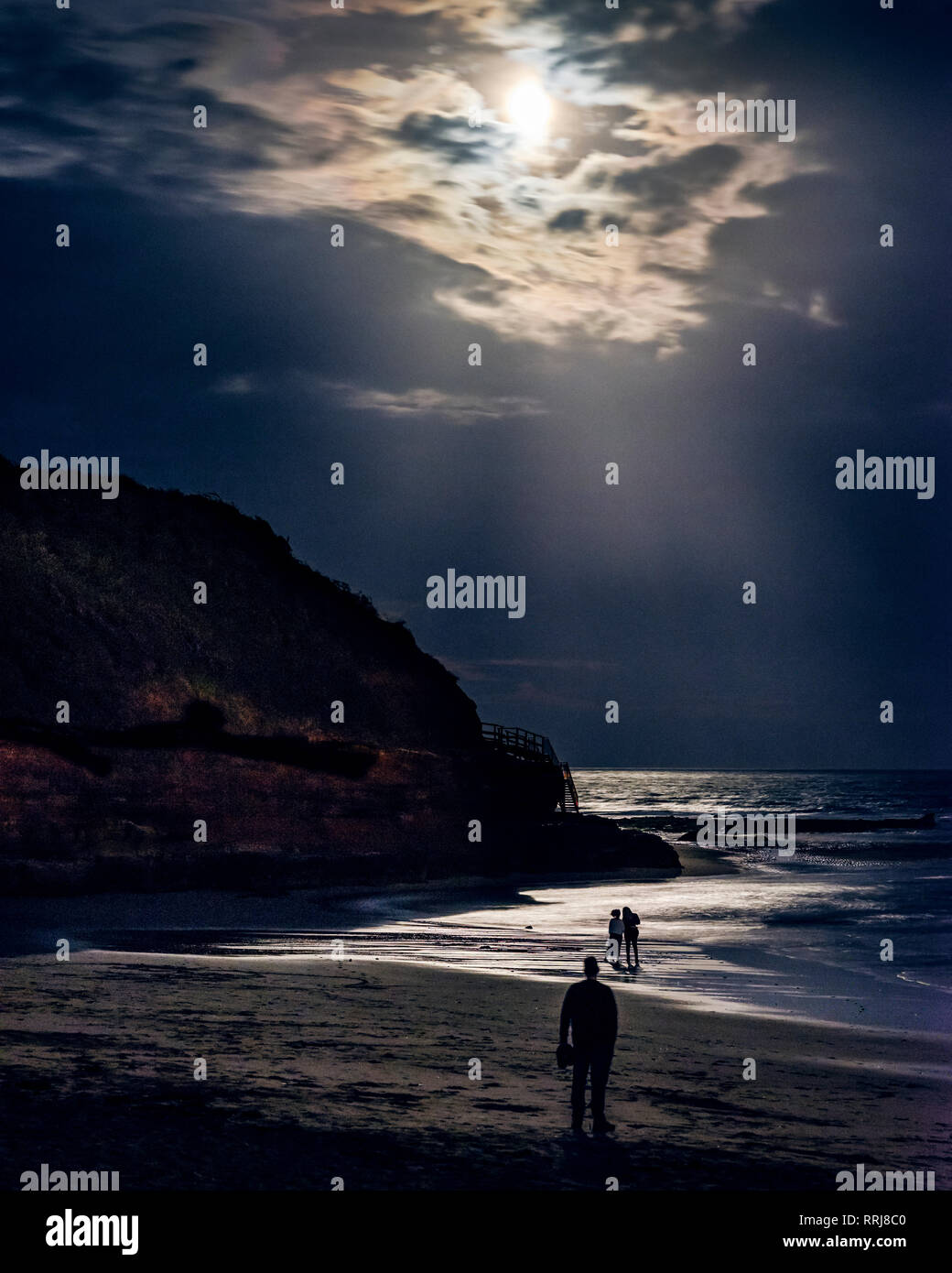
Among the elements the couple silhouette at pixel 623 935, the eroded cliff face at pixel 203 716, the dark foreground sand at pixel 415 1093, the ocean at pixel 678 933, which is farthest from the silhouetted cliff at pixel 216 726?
the dark foreground sand at pixel 415 1093

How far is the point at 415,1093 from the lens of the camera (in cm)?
1128

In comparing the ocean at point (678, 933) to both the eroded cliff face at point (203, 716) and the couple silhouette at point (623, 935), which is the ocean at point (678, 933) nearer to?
the couple silhouette at point (623, 935)

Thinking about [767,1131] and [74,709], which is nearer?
[767,1131]

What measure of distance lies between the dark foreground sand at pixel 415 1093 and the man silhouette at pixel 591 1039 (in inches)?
11.3

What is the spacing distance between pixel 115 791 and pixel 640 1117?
26.3 meters

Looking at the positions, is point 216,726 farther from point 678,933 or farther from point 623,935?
point 623,935

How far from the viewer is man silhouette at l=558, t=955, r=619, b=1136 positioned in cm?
1025

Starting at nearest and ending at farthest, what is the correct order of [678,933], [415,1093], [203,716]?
[415,1093] → [678,933] → [203,716]

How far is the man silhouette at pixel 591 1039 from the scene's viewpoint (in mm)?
10250

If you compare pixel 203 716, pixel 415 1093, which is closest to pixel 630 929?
pixel 415 1093

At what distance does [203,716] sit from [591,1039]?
132 ft
